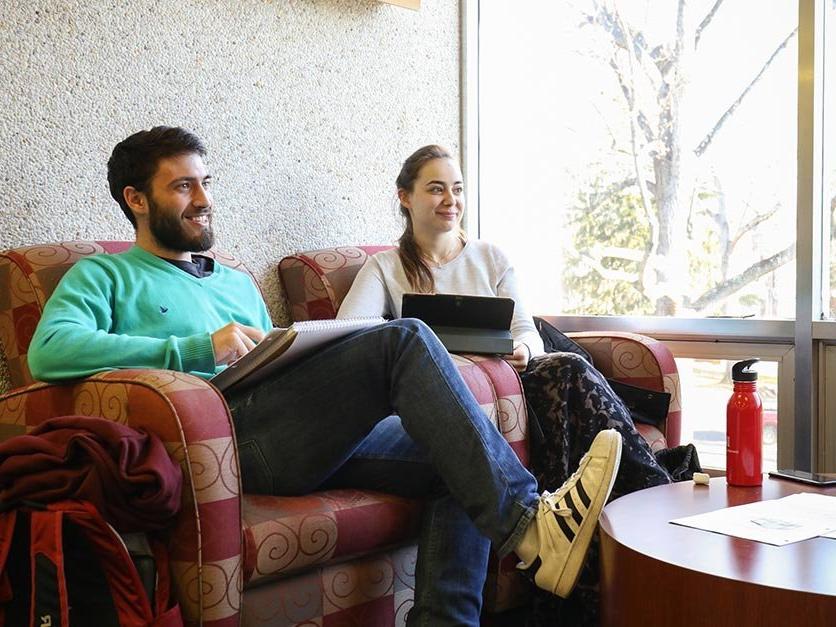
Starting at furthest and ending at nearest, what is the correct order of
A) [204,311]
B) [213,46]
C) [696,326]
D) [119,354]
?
[696,326]
[213,46]
[204,311]
[119,354]

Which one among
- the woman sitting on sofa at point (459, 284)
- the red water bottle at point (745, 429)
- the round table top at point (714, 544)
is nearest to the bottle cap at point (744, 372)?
the red water bottle at point (745, 429)

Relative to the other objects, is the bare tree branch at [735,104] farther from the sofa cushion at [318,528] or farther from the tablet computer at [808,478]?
the sofa cushion at [318,528]

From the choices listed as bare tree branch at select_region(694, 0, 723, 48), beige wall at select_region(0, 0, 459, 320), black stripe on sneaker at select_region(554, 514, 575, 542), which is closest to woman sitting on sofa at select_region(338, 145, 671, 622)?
beige wall at select_region(0, 0, 459, 320)

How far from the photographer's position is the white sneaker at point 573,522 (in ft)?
5.27

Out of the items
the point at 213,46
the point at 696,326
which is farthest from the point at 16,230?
the point at 696,326

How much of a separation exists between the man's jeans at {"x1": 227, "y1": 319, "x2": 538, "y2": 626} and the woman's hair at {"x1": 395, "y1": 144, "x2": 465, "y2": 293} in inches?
35.6

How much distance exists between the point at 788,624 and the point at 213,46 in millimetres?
2099

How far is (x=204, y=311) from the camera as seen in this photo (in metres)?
2.15

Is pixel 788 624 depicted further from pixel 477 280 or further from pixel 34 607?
pixel 477 280

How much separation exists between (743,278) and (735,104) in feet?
1.78

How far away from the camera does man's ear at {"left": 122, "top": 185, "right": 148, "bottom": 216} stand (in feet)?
7.16

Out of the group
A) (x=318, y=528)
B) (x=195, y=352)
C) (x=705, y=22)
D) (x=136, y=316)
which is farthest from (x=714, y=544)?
(x=705, y=22)

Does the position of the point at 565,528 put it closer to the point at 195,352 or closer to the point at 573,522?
the point at 573,522

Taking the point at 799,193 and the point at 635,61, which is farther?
the point at 635,61
